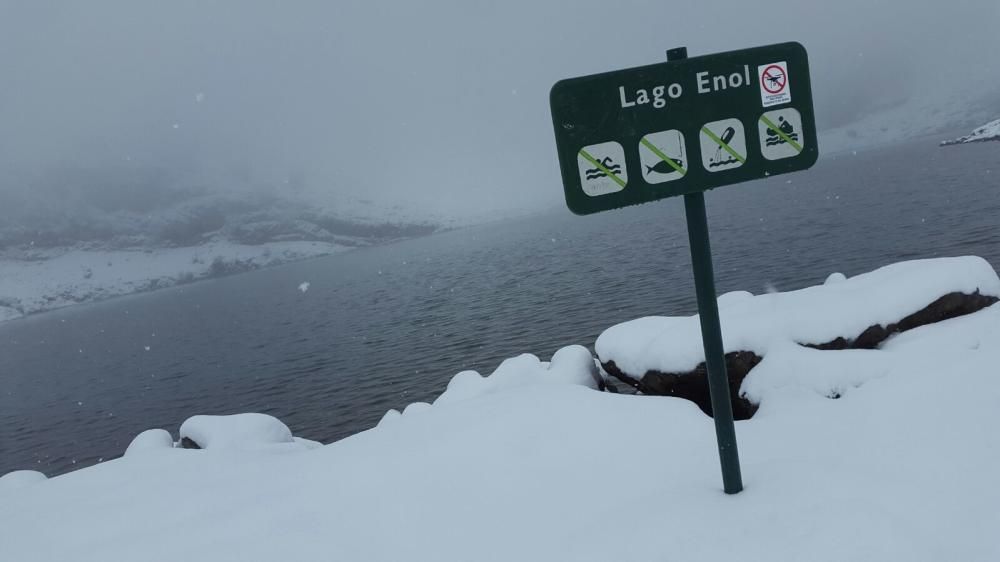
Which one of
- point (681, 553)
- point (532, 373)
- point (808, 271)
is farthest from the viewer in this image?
point (808, 271)

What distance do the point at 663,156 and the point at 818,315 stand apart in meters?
7.64

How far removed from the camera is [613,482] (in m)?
6.26

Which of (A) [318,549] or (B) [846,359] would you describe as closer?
(A) [318,549]

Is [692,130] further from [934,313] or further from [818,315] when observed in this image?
[934,313]

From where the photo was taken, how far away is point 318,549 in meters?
5.92

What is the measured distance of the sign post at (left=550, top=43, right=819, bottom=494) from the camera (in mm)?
4340

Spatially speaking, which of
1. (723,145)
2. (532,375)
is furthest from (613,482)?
(532,375)

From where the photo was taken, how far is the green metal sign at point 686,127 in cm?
434

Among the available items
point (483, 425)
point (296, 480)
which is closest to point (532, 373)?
point (483, 425)

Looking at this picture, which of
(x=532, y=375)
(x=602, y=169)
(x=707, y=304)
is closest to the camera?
(x=602, y=169)

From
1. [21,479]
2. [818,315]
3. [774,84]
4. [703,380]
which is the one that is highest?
[774,84]

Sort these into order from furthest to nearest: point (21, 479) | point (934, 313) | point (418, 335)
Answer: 1. point (418, 335)
2. point (21, 479)
3. point (934, 313)

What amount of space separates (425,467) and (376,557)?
70.6 inches

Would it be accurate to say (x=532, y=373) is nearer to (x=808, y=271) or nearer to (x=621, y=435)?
(x=621, y=435)
